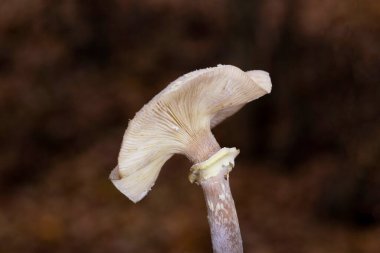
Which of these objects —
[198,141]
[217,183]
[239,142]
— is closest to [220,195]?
[217,183]

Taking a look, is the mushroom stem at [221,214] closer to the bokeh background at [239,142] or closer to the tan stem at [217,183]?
the tan stem at [217,183]

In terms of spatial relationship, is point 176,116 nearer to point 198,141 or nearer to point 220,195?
point 198,141

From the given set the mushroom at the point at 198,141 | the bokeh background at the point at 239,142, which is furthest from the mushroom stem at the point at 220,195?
the bokeh background at the point at 239,142

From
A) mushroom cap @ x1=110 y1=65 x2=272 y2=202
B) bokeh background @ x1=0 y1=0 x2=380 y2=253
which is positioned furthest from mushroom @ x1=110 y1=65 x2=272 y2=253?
bokeh background @ x1=0 y1=0 x2=380 y2=253

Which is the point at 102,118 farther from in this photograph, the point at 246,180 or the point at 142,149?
the point at 142,149

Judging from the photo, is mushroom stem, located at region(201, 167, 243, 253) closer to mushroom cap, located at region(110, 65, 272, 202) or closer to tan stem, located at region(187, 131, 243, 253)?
tan stem, located at region(187, 131, 243, 253)
